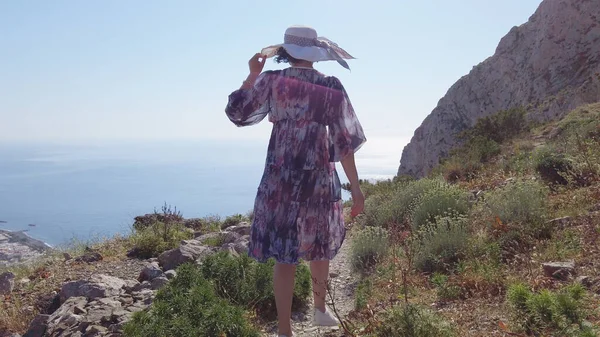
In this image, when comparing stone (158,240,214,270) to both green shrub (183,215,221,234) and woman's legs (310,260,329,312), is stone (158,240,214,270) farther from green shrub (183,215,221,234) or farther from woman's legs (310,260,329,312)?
woman's legs (310,260,329,312)

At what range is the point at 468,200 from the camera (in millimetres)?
7184

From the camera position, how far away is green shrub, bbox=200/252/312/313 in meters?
4.32

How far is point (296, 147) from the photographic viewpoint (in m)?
3.12

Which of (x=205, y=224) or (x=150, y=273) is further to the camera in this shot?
(x=205, y=224)

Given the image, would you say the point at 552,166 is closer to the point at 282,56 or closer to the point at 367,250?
the point at 367,250

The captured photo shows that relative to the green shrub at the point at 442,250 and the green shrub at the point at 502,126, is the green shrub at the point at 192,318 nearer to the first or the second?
the green shrub at the point at 442,250

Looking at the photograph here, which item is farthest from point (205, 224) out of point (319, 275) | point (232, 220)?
point (319, 275)

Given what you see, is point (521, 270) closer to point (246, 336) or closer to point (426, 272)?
point (426, 272)

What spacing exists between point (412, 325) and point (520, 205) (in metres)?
3.22

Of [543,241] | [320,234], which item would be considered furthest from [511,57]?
[320,234]

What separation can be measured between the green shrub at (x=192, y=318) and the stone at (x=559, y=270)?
7.46 ft

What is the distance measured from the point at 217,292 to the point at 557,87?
25.5 m

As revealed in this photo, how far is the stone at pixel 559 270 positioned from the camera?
3.90 m

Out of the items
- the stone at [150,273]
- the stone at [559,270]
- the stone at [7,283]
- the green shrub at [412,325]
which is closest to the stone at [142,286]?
the stone at [150,273]
